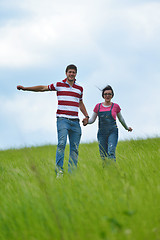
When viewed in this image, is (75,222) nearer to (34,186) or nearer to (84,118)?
(34,186)

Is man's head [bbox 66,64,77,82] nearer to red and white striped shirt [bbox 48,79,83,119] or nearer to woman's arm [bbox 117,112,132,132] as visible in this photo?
red and white striped shirt [bbox 48,79,83,119]

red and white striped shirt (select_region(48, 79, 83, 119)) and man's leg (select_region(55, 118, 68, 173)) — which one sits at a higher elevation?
red and white striped shirt (select_region(48, 79, 83, 119))

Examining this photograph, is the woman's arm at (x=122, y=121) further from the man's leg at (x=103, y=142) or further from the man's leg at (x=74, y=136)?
the man's leg at (x=74, y=136)

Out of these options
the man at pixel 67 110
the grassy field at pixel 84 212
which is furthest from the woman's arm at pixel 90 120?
the grassy field at pixel 84 212

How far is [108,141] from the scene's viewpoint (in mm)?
6168

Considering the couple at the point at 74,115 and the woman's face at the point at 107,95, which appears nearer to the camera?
the couple at the point at 74,115

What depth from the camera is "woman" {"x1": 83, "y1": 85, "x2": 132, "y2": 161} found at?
6151 mm

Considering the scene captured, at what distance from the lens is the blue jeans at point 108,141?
609 centimetres

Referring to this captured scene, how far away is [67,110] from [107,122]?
3.04 feet

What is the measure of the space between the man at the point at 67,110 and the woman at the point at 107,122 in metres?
0.48

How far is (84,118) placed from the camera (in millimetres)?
6559

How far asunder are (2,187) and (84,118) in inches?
97.5

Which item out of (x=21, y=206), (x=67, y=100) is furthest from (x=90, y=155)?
(x=21, y=206)

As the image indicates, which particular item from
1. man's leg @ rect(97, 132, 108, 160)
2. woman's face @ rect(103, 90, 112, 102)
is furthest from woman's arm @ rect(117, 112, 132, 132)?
man's leg @ rect(97, 132, 108, 160)
